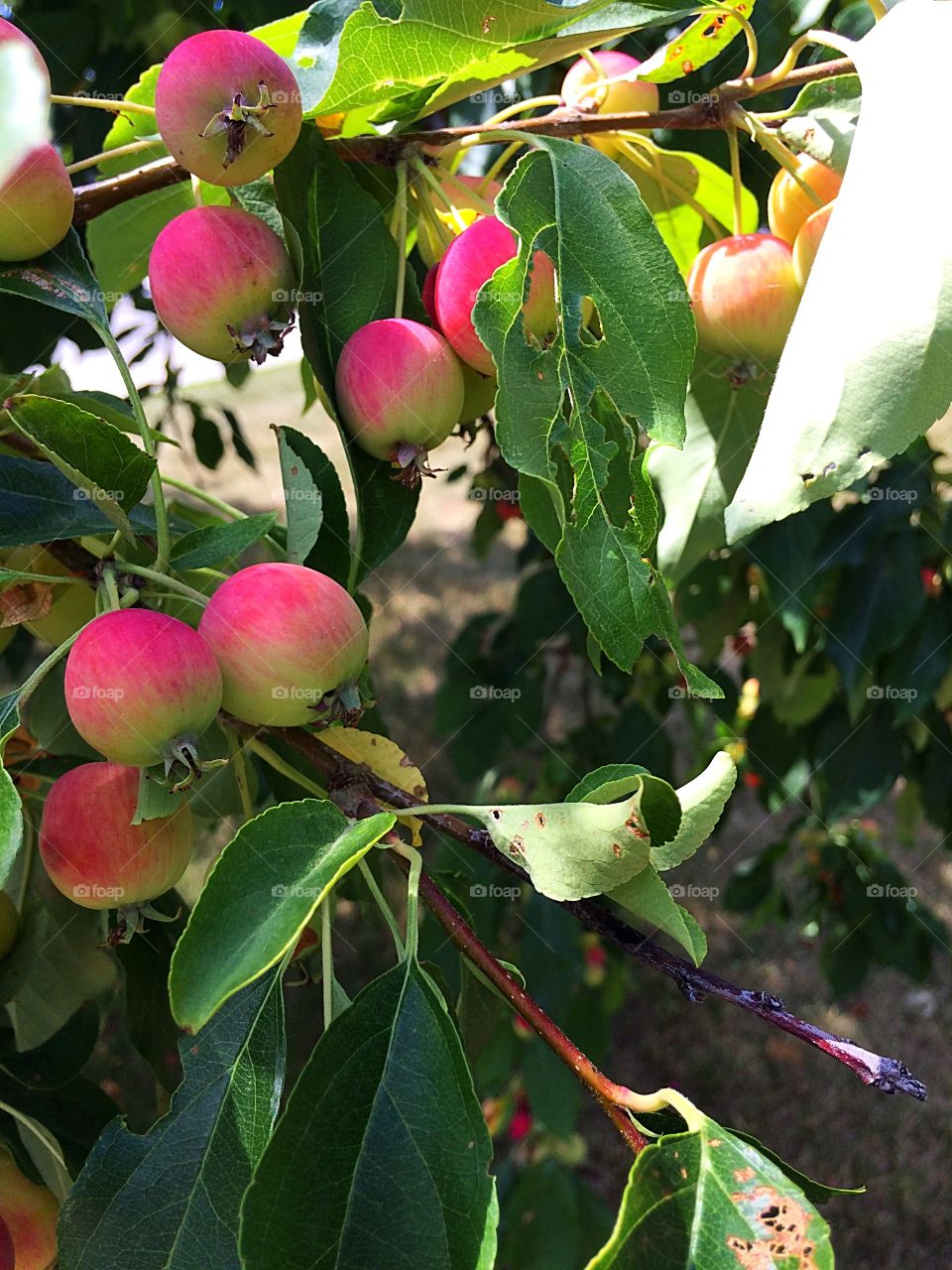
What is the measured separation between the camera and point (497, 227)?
2.19 feet

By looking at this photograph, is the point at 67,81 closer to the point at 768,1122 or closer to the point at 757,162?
the point at 757,162

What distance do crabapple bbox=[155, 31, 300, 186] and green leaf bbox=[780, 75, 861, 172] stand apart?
303mm

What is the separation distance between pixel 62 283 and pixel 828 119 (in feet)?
1.51

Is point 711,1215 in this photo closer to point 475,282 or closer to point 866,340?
point 866,340

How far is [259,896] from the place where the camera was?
0.47 metres

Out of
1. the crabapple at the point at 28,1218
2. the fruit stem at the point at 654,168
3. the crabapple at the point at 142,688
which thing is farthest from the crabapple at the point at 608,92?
the crabapple at the point at 28,1218

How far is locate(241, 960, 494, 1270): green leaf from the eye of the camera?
476mm

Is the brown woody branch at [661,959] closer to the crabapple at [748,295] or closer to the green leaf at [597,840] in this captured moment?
the green leaf at [597,840]

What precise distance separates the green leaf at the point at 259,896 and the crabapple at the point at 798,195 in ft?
1.69

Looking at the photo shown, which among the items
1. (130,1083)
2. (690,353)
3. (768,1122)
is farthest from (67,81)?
(768,1122)

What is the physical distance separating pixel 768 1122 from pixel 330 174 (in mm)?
2397

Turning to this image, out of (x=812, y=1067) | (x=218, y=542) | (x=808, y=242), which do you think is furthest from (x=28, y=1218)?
(x=812, y=1067)

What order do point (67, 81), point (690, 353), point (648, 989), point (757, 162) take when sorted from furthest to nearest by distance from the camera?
point (648, 989) → point (67, 81) → point (757, 162) → point (690, 353)

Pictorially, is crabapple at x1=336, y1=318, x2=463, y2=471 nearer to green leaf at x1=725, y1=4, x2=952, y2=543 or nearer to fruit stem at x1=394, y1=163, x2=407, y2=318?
fruit stem at x1=394, y1=163, x2=407, y2=318
